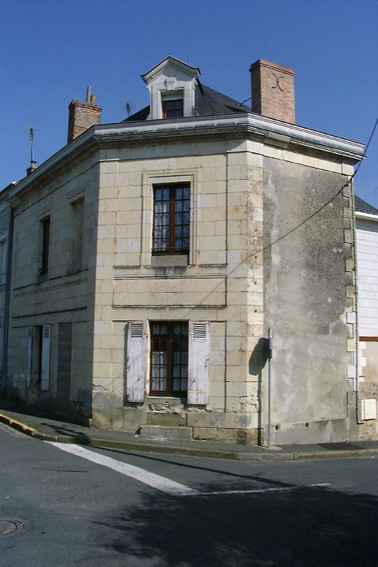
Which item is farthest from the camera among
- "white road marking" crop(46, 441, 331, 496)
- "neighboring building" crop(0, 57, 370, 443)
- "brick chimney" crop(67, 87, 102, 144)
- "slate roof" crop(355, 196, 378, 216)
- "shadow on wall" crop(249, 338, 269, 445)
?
"brick chimney" crop(67, 87, 102, 144)

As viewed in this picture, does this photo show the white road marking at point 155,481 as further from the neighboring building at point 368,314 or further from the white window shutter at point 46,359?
the neighboring building at point 368,314

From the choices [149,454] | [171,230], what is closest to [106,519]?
[149,454]

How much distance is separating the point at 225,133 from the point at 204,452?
656 cm

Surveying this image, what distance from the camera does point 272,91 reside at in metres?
13.1

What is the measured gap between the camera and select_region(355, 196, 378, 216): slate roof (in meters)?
14.3

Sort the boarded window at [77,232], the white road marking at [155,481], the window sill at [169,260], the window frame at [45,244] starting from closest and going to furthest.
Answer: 1. the white road marking at [155,481]
2. the window sill at [169,260]
3. the boarded window at [77,232]
4. the window frame at [45,244]

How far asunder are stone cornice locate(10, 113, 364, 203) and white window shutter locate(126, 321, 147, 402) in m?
4.21

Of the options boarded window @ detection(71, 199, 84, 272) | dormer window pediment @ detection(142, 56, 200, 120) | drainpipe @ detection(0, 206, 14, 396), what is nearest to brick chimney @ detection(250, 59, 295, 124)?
dormer window pediment @ detection(142, 56, 200, 120)

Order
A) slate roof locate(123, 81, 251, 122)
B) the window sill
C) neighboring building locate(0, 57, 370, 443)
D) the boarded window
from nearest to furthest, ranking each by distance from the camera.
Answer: neighboring building locate(0, 57, 370, 443) < the window sill < slate roof locate(123, 81, 251, 122) < the boarded window

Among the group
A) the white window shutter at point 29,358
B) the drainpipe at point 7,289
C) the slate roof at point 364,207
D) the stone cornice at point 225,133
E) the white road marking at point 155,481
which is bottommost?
the white road marking at point 155,481

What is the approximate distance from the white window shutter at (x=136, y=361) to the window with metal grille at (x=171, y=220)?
1.78m

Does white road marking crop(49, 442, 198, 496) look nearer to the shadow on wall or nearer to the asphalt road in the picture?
the asphalt road

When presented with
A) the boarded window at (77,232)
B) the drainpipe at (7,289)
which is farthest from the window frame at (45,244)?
the drainpipe at (7,289)

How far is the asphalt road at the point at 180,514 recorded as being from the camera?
15.2 ft
